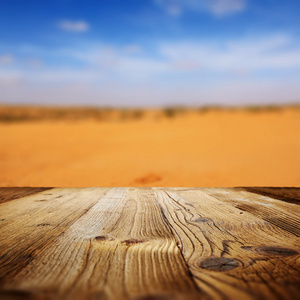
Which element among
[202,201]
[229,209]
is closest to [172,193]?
[202,201]

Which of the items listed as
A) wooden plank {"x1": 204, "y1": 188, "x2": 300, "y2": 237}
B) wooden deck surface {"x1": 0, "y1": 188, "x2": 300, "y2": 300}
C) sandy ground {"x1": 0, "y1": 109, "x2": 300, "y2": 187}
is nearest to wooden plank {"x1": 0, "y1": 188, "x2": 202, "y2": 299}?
wooden deck surface {"x1": 0, "y1": 188, "x2": 300, "y2": 300}

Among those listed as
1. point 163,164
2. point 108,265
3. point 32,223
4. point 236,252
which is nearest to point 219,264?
point 236,252

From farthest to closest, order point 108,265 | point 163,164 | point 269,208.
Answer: point 163,164 → point 269,208 → point 108,265

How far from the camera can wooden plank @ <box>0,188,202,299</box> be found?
43cm

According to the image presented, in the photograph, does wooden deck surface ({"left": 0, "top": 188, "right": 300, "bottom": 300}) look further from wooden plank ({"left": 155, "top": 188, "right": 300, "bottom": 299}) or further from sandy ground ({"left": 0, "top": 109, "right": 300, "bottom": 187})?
sandy ground ({"left": 0, "top": 109, "right": 300, "bottom": 187})

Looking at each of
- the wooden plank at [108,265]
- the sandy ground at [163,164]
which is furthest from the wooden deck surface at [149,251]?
the sandy ground at [163,164]

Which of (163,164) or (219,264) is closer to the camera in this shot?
(219,264)

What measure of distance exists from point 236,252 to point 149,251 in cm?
21

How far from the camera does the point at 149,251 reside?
1.97 ft

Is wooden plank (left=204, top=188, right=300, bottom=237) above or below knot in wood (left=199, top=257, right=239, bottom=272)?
below

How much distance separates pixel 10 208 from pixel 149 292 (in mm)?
867

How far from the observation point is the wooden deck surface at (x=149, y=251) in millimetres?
436

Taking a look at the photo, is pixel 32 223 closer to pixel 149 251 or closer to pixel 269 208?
pixel 149 251

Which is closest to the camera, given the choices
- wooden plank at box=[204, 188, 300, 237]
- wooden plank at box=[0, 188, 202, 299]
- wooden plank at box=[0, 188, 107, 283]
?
wooden plank at box=[0, 188, 202, 299]
